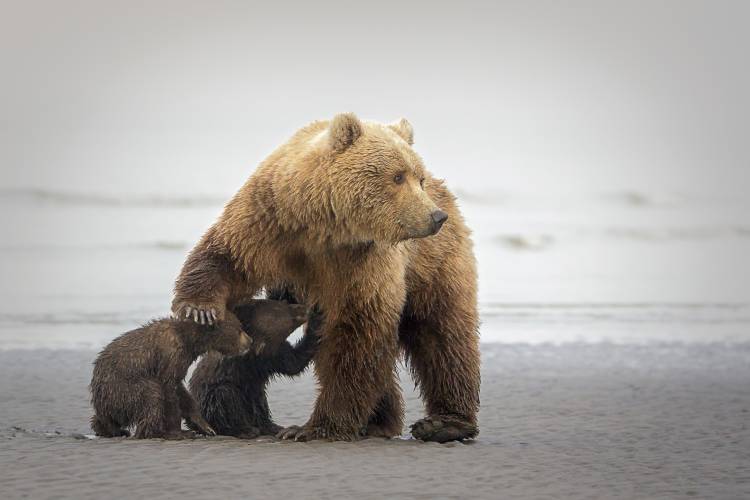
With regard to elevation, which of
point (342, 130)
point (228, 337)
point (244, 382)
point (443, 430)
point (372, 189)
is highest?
point (342, 130)

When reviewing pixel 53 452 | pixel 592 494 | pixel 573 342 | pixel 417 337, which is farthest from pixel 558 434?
pixel 573 342

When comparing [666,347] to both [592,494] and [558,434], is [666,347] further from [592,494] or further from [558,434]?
[592,494]

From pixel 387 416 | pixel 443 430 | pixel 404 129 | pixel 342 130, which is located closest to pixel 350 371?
pixel 443 430

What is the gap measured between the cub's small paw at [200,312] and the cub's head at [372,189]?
1030 mm

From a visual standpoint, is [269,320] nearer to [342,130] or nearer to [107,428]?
[107,428]

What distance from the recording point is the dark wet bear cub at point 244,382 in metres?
9.48

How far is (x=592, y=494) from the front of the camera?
7.62 metres

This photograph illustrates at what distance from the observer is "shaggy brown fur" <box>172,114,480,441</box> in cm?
859

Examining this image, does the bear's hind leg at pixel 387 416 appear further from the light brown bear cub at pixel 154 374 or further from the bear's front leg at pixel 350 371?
the light brown bear cub at pixel 154 374

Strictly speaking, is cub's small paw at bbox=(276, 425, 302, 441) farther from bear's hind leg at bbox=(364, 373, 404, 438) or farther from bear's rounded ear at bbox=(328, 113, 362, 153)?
bear's rounded ear at bbox=(328, 113, 362, 153)

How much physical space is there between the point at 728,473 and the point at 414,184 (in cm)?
273

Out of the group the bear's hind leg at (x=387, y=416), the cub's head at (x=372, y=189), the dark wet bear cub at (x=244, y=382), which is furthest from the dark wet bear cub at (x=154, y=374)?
the bear's hind leg at (x=387, y=416)

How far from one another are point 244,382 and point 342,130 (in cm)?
214

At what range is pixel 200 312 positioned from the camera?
8.75 meters
